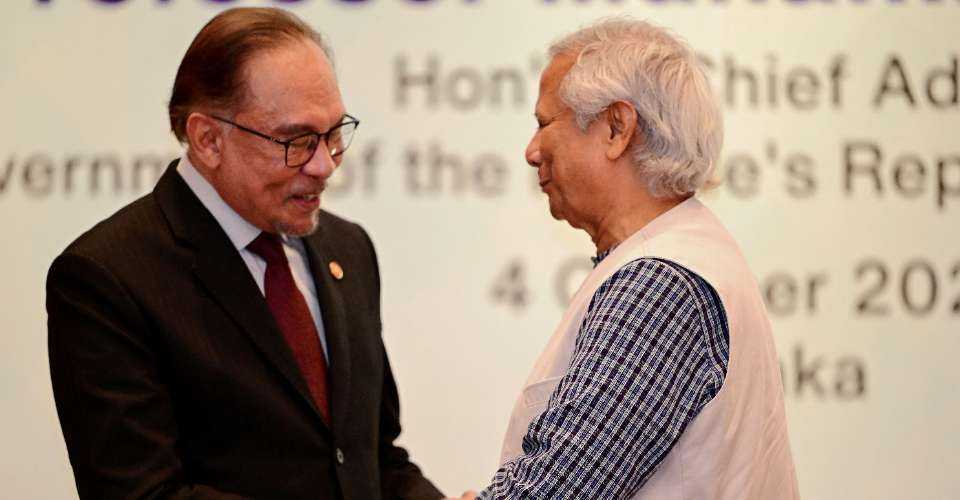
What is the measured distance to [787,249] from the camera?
12.1 ft

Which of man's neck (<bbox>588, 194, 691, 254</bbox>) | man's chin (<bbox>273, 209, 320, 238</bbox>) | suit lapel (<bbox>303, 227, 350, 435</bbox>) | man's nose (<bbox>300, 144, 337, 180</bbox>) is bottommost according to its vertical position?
suit lapel (<bbox>303, 227, 350, 435</bbox>)

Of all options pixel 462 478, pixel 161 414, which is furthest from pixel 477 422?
pixel 161 414

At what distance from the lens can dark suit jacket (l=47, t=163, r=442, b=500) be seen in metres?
2.07

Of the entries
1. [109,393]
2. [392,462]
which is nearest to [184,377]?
[109,393]

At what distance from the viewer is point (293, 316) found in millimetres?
2338

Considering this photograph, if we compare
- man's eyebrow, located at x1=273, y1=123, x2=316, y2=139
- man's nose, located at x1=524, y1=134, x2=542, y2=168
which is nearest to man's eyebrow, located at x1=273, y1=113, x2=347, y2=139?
man's eyebrow, located at x1=273, y1=123, x2=316, y2=139

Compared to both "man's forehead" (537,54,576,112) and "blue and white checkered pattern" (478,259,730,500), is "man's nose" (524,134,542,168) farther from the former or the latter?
"blue and white checkered pattern" (478,259,730,500)

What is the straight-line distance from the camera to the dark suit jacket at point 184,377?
2074 millimetres

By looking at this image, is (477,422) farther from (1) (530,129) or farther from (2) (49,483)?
(2) (49,483)

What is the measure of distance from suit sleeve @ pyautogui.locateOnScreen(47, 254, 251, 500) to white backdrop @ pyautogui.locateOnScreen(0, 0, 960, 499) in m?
1.50

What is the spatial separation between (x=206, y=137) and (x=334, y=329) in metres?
0.40

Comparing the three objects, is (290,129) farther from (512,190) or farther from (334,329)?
(512,190)

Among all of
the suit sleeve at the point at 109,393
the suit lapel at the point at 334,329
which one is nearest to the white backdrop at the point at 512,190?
the suit lapel at the point at 334,329

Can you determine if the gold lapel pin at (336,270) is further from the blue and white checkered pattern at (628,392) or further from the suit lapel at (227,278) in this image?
the blue and white checkered pattern at (628,392)
